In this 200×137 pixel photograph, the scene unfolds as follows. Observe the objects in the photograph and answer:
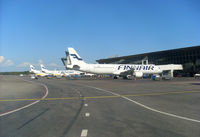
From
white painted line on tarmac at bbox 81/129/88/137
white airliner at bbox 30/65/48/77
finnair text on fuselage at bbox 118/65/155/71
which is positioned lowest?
white painted line on tarmac at bbox 81/129/88/137

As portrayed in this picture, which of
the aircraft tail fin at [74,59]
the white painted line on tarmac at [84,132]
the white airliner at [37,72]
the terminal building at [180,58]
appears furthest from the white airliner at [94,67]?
the white airliner at [37,72]

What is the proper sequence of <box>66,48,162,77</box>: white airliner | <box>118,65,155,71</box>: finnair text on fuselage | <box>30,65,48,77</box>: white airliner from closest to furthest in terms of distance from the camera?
1. <box>66,48,162,77</box>: white airliner
2. <box>118,65,155,71</box>: finnair text on fuselage
3. <box>30,65,48,77</box>: white airliner

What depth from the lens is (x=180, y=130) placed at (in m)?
4.98

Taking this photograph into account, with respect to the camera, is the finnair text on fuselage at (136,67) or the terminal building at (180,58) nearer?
the finnair text on fuselage at (136,67)

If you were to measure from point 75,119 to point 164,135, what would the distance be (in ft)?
11.0

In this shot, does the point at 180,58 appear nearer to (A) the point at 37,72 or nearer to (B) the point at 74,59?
(B) the point at 74,59

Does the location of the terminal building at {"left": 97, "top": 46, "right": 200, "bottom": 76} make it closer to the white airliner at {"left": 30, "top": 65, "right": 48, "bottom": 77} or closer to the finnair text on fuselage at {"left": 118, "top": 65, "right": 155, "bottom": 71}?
the finnair text on fuselage at {"left": 118, "top": 65, "right": 155, "bottom": 71}

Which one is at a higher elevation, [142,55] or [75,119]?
[142,55]

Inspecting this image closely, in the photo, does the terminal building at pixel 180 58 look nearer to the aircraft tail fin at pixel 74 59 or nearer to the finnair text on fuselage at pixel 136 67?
the finnair text on fuselage at pixel 136 67

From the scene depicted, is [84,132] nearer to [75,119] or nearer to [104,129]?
[104,129]

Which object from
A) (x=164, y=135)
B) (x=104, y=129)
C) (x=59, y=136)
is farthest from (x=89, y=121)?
(x=164, y=135)

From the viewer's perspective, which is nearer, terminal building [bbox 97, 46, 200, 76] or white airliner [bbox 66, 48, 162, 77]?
white airliner [bbox 66, 48, 162, 77]

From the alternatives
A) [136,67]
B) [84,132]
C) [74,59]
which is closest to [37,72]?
[74,59]

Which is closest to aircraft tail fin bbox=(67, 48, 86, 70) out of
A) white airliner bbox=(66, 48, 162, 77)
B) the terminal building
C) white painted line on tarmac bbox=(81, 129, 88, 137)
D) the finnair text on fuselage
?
white airliner bbox=(66, 48, 162, 77)
